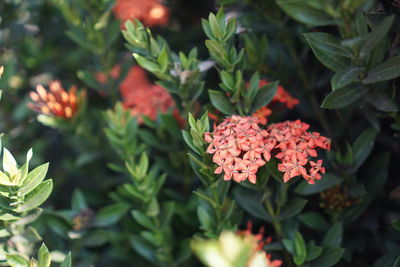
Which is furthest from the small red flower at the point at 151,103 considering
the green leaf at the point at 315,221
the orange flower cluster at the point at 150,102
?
the green leaf at the point at 315,221

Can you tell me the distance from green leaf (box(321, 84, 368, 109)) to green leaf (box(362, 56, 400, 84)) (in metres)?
0.05

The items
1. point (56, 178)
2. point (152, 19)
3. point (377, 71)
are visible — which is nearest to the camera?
point (377, 71)

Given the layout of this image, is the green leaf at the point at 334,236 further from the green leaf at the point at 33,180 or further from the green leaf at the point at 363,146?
the green leaf at the point at 33,180

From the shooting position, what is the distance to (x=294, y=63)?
1573 mm

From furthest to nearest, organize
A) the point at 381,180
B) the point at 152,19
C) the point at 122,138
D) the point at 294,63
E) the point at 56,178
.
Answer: the point at 56,178
the point at 152,19
the point at 294,63
the point at 122,138
the point at 381,180

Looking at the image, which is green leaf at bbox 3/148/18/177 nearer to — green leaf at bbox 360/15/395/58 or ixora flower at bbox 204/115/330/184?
ixora flower at bbox 204/115/330/184

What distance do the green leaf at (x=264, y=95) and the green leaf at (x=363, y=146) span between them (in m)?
0.28

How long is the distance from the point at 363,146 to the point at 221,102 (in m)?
0.41

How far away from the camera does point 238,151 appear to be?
1.07 metres

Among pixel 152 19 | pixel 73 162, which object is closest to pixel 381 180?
pixel 152 19

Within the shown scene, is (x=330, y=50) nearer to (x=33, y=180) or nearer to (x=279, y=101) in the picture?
(x=279, y=101)

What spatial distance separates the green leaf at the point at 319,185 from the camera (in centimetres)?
125

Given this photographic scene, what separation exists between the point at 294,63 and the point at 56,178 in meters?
1.06

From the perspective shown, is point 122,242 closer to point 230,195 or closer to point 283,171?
point 230,195
